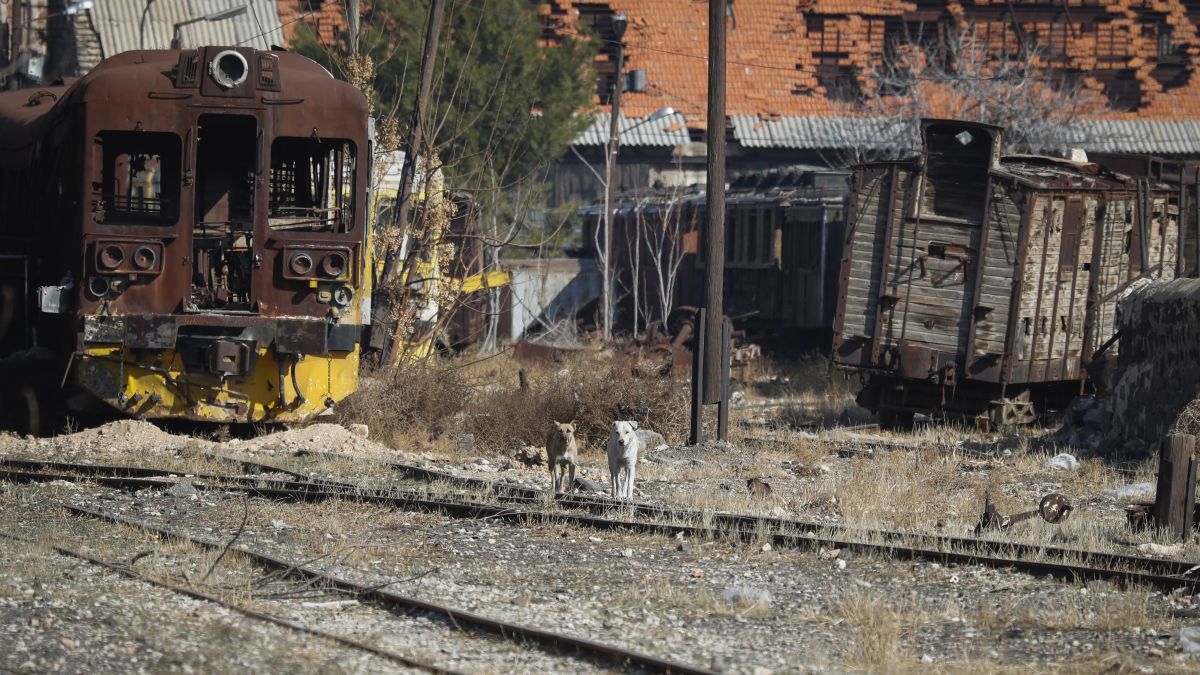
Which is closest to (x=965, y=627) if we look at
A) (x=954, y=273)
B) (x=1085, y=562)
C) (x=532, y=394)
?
(x=1085, y=562)

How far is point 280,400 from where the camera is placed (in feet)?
45.5

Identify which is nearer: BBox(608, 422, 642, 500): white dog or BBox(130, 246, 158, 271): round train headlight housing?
BBox(608, 422, 642, 500): white dog

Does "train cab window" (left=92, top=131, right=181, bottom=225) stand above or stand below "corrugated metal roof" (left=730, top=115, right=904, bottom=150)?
below

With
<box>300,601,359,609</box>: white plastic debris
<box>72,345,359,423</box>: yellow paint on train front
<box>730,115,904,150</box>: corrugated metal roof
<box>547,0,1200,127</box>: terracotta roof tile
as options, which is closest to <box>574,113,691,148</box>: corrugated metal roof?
<box>547,0,1200,127</box>: terracotta roof tile

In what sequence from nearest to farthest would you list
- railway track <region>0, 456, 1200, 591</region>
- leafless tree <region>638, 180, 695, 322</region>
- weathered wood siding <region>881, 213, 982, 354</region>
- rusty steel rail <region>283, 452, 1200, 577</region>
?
railway track <region>0, 456, 1200, 591</region>, rusty steel rail <region>283, 452, 1200, 577</region>, weathered wood siding <region>881, 213, 982, 354</region>, leafless tree <region>638, 180, 695, 322</region>

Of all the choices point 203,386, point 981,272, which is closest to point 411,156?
point 203,386

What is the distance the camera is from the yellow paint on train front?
13414 mm

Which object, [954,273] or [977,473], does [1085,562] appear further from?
[954,273]

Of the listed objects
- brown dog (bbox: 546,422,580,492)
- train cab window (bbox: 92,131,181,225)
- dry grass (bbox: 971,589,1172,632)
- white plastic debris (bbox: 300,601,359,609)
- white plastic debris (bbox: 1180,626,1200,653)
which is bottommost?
white plastic debris (bbox: 300,601,359,609)

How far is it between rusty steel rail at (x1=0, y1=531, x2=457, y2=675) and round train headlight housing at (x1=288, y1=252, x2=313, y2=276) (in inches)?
183

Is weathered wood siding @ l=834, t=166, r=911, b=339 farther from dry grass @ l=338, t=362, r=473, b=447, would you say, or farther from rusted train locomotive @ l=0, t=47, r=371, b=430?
rusted train locomotive @ l=0, t=47, r=371, b=430

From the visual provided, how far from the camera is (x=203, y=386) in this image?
13672 mm

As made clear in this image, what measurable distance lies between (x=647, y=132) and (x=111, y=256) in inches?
1240

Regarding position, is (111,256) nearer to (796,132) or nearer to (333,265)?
(333,265)
